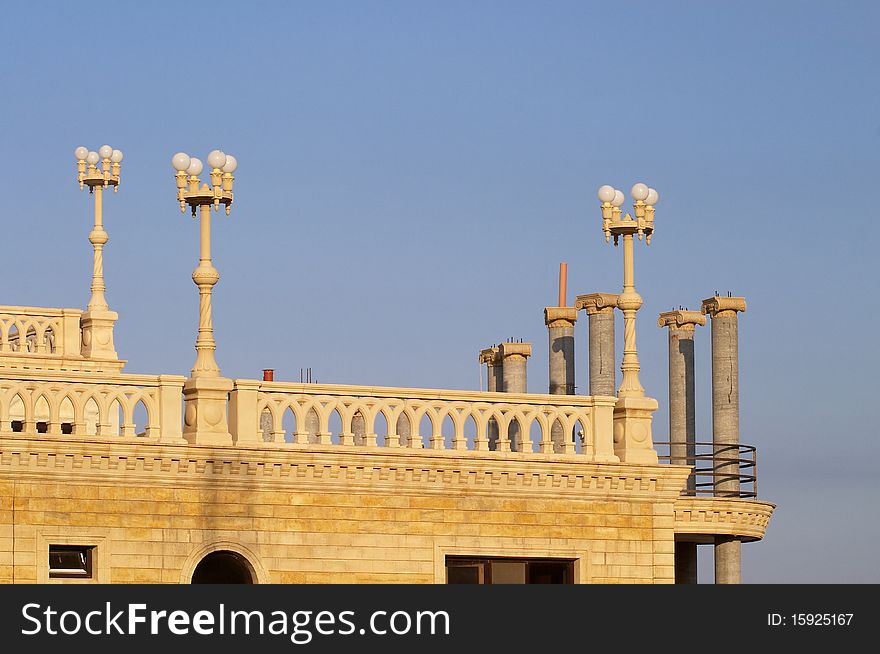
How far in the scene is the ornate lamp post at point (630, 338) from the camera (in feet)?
128

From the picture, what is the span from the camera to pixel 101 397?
35719 millimetres

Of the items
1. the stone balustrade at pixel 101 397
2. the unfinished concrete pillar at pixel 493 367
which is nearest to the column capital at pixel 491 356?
the unfinished concrete pillar at pixel 493 367

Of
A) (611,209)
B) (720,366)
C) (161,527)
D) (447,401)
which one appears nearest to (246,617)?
(161,527)

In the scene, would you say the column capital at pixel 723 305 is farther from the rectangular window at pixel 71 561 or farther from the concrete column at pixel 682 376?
the rectangular window at pixel 71 561

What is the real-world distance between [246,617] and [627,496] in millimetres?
9590

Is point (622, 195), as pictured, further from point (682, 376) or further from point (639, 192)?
point (682, 376)

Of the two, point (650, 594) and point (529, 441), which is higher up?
point (529, 441)

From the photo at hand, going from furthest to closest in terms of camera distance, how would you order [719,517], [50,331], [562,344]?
[562,344]
[50,331]
[719,517]

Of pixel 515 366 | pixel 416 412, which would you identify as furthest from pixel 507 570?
pixel 515 366

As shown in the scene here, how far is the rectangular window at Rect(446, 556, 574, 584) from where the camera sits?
1497 inches

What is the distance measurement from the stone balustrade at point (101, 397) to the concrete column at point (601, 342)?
1549 cm

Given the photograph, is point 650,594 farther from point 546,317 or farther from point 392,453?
point 546,317

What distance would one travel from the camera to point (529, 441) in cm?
3844

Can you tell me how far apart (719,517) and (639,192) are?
22.9 ft
